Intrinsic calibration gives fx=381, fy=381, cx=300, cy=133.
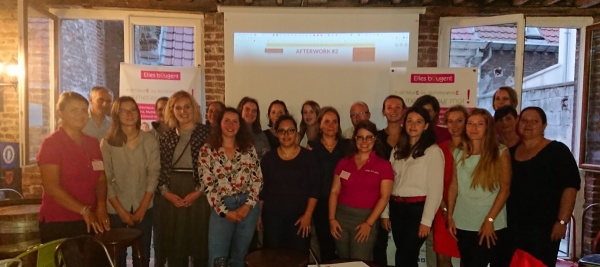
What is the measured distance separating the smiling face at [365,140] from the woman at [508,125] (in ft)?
3.62

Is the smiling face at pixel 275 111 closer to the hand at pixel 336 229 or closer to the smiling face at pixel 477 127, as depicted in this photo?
the hand at pixel 336 229

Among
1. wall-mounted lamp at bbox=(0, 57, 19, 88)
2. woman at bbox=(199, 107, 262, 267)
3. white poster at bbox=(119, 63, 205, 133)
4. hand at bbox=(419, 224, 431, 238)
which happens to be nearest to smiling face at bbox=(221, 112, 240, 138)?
woman at bbox=(199, 107, 262, 267)

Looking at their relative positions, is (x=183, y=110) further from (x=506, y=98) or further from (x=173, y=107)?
(x=506, y=98)

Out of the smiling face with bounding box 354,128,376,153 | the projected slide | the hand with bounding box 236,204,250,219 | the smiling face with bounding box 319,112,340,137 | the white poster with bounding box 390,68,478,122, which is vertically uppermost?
the projected slide

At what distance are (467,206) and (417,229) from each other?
13.9 inches

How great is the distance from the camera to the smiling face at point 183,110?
111 inches

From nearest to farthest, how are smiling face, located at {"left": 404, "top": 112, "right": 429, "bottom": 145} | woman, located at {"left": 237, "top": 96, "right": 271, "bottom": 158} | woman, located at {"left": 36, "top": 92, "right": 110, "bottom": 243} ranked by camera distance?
woman, located at {"left": 36, "top": 92, "right": 110, "bottom": 243}, smiling face, located at {"left": 404, "top": 112, "right": 429, "bottom": 145}, woman, located at {"left": 237, "top": 96, "right": 271, "bottom": 158}

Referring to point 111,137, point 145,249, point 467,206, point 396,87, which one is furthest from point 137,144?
point 396,87

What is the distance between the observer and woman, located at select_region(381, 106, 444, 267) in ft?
8.11

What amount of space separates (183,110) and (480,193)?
6.99 ft

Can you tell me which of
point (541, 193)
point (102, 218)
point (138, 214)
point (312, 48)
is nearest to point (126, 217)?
point (138, 214)

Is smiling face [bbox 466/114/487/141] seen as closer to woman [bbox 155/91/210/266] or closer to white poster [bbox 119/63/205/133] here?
woman [bbox 155/91/210/266]

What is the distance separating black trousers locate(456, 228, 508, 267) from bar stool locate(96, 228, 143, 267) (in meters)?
2.06

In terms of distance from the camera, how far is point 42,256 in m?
1.91
